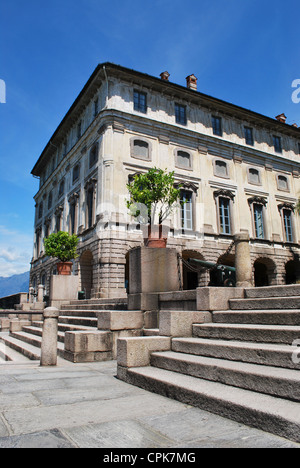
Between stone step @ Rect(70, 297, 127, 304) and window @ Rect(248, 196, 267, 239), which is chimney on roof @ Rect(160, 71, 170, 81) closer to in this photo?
window @ Rect(248, 196, 267, 239)

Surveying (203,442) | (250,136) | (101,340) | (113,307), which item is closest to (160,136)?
(250,136)

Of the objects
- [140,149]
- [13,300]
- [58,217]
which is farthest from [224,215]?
[13,300]

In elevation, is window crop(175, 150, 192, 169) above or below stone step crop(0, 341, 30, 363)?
above

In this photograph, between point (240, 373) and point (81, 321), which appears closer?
point (240, 373)

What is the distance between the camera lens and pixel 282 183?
28562mm

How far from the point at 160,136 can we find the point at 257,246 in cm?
1093

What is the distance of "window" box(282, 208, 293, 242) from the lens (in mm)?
27344

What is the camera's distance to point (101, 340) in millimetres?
6391

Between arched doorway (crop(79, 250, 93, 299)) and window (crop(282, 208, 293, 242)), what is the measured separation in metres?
16.1

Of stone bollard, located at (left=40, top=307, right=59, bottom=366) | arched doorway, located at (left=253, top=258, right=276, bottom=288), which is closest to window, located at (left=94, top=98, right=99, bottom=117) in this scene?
arched doorway, located at (left=253, top=258, right=276, bottom=288)

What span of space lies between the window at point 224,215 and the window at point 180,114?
21.0 feet

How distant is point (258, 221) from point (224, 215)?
340 cm

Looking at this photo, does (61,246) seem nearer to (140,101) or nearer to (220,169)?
(140,101)

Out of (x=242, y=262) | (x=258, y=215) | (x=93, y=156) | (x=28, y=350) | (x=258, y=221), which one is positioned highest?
(x=93, y=156)
